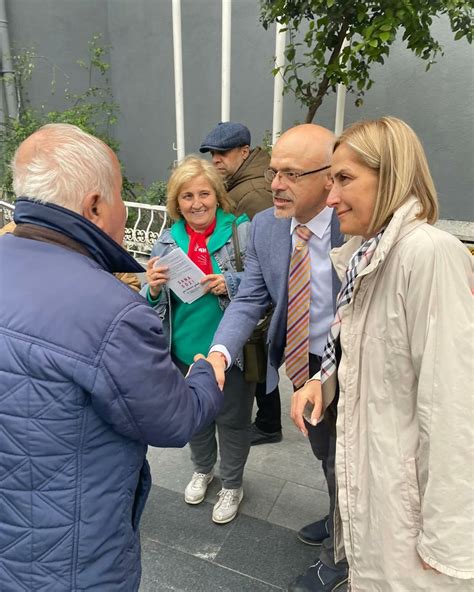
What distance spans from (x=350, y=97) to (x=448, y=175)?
4.48ft

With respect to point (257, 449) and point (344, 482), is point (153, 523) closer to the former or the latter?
point (257, 449)

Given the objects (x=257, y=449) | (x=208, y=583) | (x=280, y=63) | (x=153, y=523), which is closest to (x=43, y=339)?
(x=208, y=583)

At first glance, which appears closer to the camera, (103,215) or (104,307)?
(104,307)

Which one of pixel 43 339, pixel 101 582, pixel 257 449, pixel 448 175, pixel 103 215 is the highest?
pixel 103 215

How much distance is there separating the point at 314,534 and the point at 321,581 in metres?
0.32

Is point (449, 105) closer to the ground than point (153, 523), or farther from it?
farther from it

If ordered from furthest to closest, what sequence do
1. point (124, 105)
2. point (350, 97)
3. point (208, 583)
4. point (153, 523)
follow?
point (124, 105)
point (350, 97)
point (153, 523)
point (208, 583)

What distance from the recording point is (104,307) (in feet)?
3.79

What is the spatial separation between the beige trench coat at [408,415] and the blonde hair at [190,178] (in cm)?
126

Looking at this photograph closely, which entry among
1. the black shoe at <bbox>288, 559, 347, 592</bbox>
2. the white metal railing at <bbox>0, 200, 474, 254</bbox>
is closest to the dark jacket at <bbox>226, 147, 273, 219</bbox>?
the black shoe at <bbox>288, 559, 347, 592</bbox>

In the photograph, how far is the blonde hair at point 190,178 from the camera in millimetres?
2449

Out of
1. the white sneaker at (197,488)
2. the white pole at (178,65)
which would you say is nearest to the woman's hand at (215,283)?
the white sneaker at (197,488)

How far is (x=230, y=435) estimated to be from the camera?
8.78ft

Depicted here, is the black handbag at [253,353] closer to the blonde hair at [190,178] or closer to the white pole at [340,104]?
the blonde hair at [190,178]
